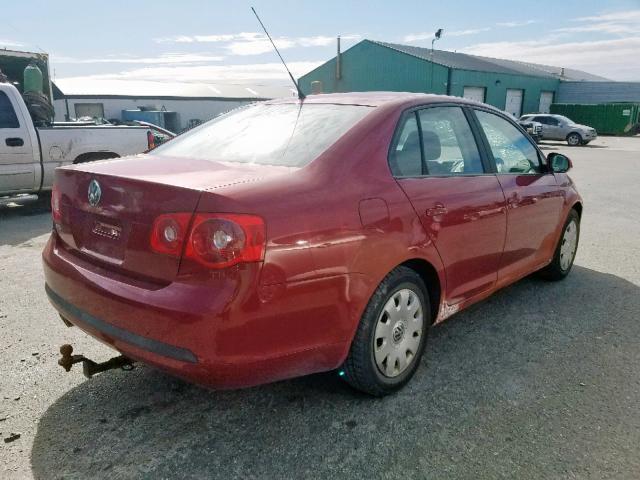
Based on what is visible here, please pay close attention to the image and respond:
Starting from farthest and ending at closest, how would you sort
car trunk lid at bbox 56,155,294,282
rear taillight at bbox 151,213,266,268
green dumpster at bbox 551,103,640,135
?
green dumpster at bbox 551,103,640,135 → car trunk lid at bbox 56,155,294,282 → rear taillight at bbox 151,213,266,268

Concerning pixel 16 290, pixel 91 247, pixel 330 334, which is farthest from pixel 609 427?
pixel 16 290

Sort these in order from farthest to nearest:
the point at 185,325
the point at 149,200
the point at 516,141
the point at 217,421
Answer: the point at 516,141
the point at 217,421
the point at 149,200
the point at 185,325

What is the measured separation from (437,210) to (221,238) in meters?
1.33

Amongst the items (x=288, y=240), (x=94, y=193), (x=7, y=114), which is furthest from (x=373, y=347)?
(x=7, y=114)

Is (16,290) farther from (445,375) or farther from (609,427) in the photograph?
(609,427)

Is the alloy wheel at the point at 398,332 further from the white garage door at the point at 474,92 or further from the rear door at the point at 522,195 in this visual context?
the white garage door at the point at 474,92

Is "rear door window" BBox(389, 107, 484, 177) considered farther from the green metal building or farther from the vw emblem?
the green metal building

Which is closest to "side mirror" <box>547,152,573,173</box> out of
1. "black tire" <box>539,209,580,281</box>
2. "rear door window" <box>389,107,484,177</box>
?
"black tire" <box>539,209,580,281</box>

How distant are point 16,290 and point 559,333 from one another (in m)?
4.25

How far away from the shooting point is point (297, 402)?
2.73 metres

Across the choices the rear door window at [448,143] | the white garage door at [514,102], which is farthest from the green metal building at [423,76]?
the rear door window at [448,143]

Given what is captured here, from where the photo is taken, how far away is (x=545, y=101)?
141ft

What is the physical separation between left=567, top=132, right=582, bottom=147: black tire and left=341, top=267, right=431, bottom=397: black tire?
27251 millimetres

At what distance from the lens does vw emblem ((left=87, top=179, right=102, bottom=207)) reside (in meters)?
2.39
